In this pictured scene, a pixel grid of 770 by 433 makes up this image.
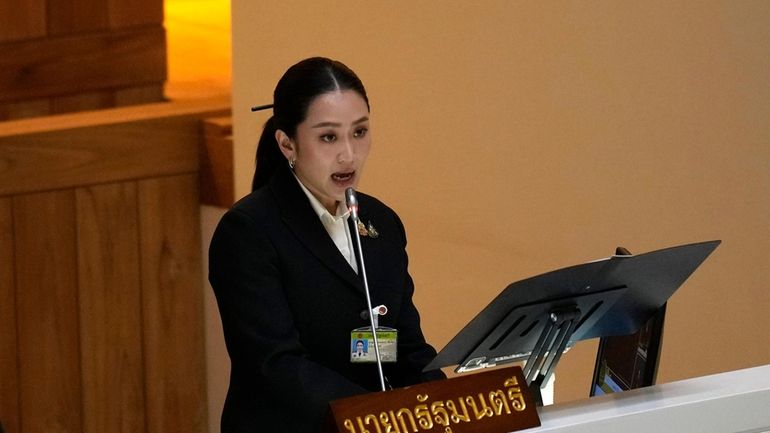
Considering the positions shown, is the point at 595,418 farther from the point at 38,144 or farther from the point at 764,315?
the point at 38,144

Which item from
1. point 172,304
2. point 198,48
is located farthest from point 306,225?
point 198,48

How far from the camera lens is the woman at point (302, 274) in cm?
228

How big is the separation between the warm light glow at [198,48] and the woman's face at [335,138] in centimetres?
275

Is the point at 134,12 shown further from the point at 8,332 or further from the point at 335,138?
the point at 335,138

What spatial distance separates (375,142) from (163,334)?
107cm

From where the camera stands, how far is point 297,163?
2.42 meters

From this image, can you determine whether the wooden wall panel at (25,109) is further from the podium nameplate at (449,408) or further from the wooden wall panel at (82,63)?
the podium nameplate at (449,408)

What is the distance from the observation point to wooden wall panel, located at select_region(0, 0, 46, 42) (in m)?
4.86

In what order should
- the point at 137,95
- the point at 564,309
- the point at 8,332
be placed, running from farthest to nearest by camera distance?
the point at 137,95 → the point at 8,332 → the point at 564,309

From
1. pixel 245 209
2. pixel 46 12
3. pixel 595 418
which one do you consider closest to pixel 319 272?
pixel 245 209

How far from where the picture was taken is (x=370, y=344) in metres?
2.39

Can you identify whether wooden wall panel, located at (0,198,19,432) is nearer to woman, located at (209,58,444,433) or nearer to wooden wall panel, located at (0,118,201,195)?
wooden wall panel, located at (0,118,201,195)

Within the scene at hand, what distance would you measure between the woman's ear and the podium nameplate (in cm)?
55

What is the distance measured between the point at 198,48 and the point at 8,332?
72.4 inches
